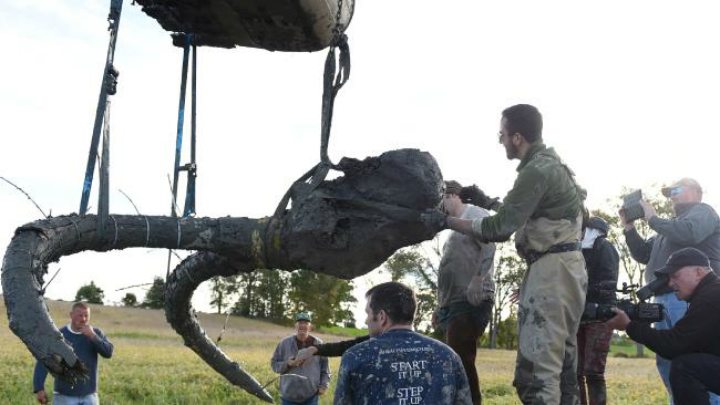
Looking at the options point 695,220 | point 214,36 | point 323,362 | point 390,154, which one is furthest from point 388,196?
point 323,362

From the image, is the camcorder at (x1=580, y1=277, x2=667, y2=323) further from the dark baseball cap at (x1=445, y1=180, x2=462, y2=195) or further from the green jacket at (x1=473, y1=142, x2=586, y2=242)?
the dark baseball cap at (x1=445, y1=180, x2=462, y2=195)

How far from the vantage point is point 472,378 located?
6027mm

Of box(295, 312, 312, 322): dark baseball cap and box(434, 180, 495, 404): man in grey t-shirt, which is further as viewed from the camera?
box(295, 312, 312, 322): dark baseball cap

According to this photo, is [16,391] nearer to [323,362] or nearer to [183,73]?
[323,362]

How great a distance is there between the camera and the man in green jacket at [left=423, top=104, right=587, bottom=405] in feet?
15.1

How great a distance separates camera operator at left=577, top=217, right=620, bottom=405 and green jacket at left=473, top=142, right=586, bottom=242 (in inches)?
78.2

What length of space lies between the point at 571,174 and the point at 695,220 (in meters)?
2.15

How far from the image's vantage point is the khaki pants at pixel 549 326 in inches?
181

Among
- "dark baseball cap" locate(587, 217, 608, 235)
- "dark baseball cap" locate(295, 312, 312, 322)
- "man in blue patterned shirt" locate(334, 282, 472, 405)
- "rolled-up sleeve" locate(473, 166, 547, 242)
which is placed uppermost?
"dark baseball cap" locate(587, 217, 608, 235)

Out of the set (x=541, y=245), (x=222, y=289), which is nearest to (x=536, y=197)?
(x=541, y=245)

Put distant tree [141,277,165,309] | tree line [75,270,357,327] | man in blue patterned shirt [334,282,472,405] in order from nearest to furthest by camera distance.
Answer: man in blue patterned shirt [334,282,472,405]
distant tree [141,277,165,309]
tree line [75,270,357,327]

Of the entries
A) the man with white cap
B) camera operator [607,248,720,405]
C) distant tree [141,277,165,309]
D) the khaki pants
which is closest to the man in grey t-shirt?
camera operator [607,248,720,405]

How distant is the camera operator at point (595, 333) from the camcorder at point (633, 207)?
1.19 ft

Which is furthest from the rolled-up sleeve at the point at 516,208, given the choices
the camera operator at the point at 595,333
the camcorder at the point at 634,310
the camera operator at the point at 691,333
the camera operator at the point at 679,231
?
the camera operator at the point at 595,333
